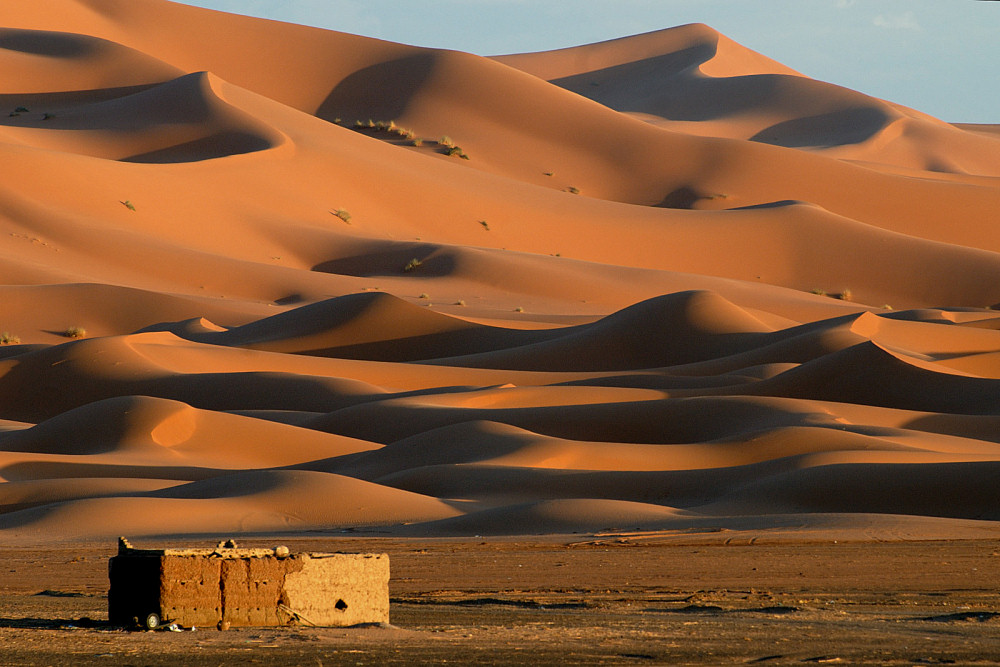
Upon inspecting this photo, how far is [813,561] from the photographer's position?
13.6 m

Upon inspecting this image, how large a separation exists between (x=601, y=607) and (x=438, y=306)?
32.7 meters

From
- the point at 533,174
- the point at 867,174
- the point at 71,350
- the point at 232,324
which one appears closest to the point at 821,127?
the point at 867,174

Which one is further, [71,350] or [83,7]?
[83,7]

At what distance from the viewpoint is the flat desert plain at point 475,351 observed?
12.8 m

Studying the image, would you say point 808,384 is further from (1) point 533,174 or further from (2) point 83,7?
(2) point 83,7

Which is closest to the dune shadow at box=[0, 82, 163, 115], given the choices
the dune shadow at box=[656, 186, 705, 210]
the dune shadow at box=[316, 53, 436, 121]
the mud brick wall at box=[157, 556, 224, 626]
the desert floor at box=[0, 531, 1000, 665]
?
the dune shadow at box=[316, 53, 436, 121]

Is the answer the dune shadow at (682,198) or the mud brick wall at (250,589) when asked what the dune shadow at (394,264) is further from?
the mud brick wall at (250,589)

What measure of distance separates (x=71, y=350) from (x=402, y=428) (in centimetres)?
1044

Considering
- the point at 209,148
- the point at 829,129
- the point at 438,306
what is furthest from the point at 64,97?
the point at 829,129

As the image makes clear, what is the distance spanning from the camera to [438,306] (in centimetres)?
4309

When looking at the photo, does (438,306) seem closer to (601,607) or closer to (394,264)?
(394,264)

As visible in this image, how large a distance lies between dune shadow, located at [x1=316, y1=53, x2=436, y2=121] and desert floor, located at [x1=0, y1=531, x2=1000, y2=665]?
202ft

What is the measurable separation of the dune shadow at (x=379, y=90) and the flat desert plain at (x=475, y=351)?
0.93 feet

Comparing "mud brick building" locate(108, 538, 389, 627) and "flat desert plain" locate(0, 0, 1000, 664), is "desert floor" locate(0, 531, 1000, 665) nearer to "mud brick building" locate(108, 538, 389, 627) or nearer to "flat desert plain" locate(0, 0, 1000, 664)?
"flat desert plain" locate(0, 0, 1000, 664)
